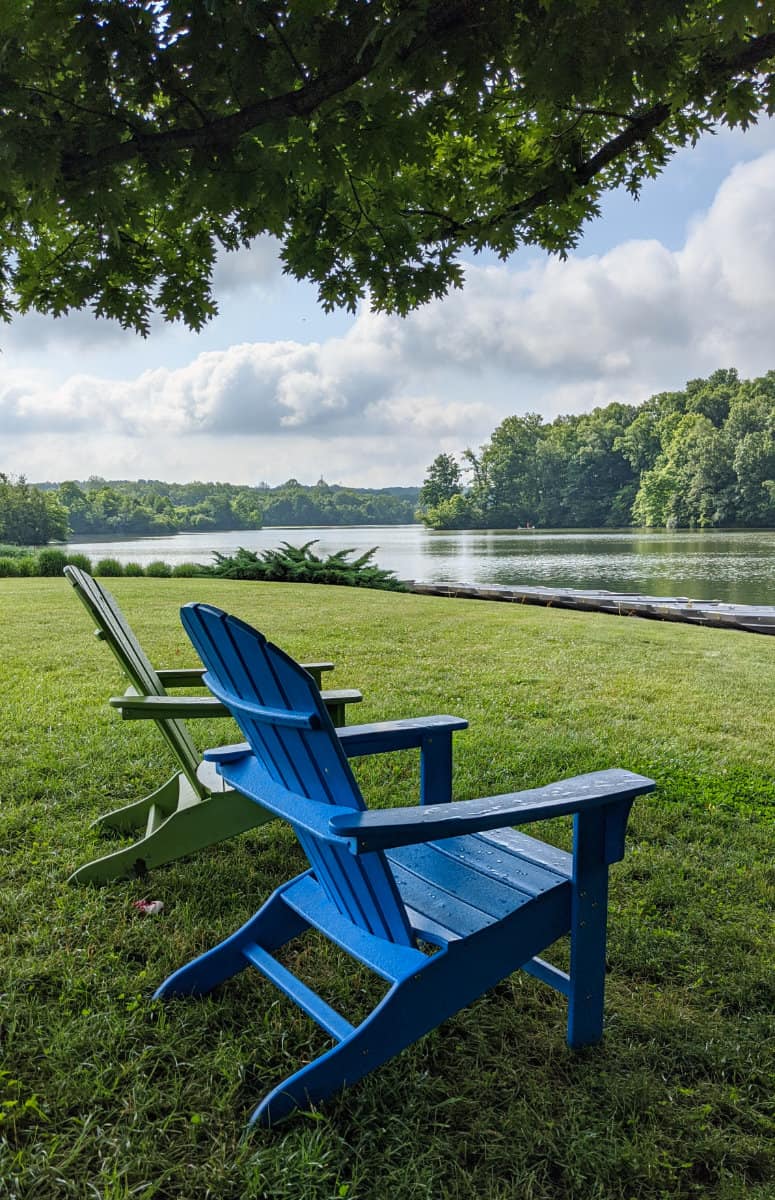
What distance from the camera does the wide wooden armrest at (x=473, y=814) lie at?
1317 mm

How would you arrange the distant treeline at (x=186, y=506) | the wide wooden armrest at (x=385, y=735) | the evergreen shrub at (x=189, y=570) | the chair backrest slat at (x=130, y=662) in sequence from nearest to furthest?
the wide wooden armrest at (x=385, y=735) < the chair backrest slat at (x=130, y=662) < the evergreen shrub at (x=189, y=570) < the distant treeline at (x=186, y=506)

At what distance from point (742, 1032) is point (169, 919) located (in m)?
1.71

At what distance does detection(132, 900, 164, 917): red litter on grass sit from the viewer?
229 cm

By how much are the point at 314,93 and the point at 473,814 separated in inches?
92.7

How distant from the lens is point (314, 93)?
2320 mm

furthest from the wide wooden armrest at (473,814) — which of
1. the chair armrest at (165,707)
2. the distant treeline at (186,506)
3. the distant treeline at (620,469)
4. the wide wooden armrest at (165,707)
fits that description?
the distant treeline at (620,469)

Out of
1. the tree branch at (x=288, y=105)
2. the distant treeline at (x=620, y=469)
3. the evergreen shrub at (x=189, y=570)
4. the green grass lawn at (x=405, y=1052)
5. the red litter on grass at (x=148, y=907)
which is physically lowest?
the green grass lawn at (x=405, y=1052)

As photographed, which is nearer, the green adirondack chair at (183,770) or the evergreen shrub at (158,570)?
the green adirondack chair at (183,770)

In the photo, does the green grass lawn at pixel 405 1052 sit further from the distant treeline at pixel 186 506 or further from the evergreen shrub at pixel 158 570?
the distant treeline at pixel 186 506

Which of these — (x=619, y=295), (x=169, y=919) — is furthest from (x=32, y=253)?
(x=619, y=295)

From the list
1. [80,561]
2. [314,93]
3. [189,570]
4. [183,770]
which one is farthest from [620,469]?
[183,770]

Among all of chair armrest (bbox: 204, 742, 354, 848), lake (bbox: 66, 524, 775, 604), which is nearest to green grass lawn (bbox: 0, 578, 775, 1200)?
chair armrest (bbox: 204, 742, 354, 848)

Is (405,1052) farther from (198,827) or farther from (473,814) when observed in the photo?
(198,827)

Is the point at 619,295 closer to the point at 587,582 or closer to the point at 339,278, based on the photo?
the point at 587,582
